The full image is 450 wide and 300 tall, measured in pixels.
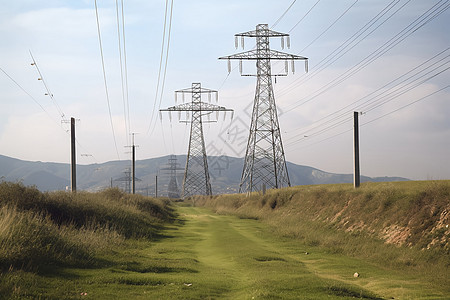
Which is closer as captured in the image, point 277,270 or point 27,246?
point 27,246

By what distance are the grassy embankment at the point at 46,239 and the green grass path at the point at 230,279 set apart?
504 mm

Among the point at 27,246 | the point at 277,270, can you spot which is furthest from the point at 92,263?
the point at 277,270

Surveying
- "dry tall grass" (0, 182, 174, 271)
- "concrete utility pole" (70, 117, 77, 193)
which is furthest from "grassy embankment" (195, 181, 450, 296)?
"concrete utility pole" (70, 117, 77, 193)

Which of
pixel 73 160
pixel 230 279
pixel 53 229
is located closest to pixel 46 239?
pixel 53 229

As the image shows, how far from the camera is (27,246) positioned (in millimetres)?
14992

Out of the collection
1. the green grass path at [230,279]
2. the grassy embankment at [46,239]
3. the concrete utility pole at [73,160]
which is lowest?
the green grass path at [230,279]

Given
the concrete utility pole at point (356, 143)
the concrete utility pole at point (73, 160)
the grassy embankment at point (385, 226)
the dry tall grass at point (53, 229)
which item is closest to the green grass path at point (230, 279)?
the dry tall grass at point (53, 229)

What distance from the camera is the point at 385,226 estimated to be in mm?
25391

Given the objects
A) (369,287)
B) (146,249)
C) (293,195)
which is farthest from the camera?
(293,195)

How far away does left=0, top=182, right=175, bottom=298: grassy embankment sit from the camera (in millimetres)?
13273

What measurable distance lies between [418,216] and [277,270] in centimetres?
799

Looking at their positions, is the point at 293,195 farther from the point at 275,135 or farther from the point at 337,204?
the point at 337,204

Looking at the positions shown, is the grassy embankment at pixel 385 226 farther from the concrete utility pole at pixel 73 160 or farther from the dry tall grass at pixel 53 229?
the concrete utility pole at pixel 73 160

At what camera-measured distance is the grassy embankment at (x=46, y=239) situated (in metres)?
13.3
